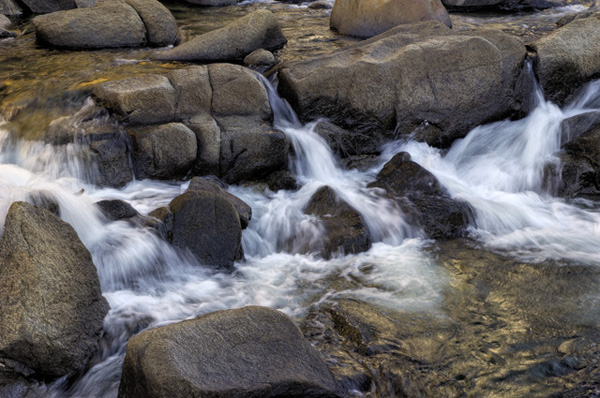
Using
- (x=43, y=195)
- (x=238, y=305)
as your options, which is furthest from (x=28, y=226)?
(x=238, y=305)

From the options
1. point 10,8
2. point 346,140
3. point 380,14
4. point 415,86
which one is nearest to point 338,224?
point 346,140

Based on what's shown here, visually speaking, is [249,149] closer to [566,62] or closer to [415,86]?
[415,86]

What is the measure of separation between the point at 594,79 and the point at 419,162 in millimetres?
3044

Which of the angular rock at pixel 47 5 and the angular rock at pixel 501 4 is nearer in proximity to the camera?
the angular rock at pixel 47 5

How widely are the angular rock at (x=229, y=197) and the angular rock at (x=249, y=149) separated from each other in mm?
650

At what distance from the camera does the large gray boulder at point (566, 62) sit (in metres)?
8.43

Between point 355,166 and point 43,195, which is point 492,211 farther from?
point 43,195

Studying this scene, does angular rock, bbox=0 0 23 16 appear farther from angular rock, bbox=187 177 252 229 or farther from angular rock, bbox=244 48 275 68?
angular rock, bbox=187 177 252 229

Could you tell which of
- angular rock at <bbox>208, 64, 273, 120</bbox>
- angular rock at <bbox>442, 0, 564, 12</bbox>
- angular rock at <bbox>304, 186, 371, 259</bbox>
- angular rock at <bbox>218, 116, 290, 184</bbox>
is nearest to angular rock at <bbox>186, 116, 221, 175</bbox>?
angular rock at <bbox>218, 116, 290, 184</bbox>

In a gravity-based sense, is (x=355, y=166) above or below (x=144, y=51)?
below

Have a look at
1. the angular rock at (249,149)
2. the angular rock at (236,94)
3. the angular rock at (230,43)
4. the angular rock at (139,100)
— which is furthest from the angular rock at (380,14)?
the angular rock at (139,100)

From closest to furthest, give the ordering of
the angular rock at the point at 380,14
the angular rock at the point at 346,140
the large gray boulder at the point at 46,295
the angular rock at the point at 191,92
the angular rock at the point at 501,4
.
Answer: the large gray boulder at the point at 46,295
the angular rock at the point at 191,92
the angular rock at the point at 346,140
the angular rock at the point at 380,14
the angular rock at the point at 501,4

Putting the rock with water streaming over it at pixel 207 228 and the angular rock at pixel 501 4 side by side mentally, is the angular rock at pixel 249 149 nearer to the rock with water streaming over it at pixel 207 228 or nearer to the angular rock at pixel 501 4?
the rock with water streaming over it at pixel 207 228

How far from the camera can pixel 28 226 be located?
4383 millimetres
